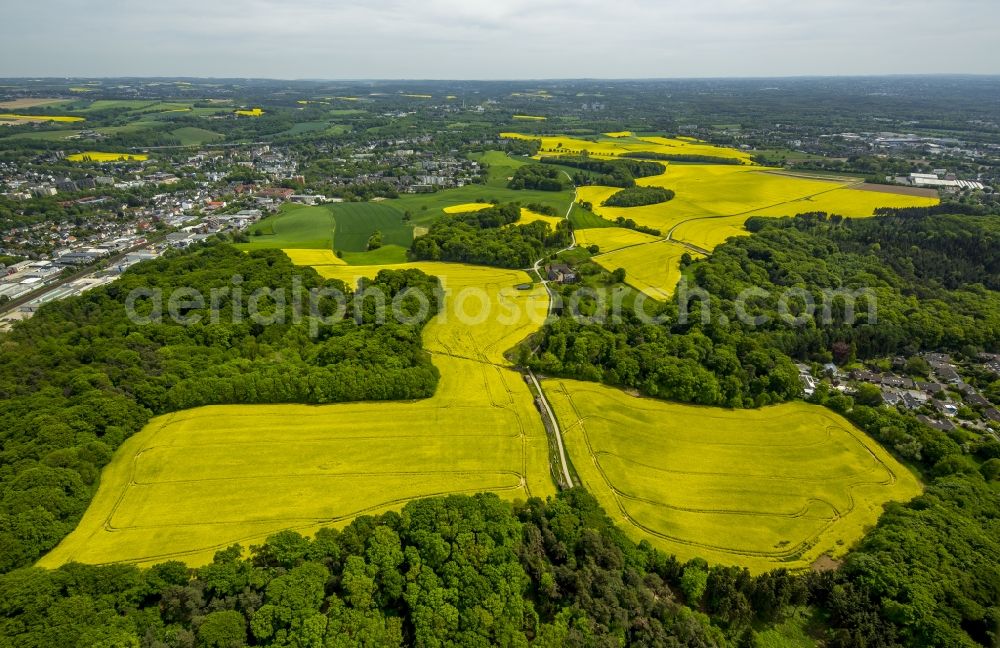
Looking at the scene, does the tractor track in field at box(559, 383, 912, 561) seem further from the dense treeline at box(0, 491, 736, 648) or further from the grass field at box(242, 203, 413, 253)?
the grass field at box(242, 203, 413, 253)

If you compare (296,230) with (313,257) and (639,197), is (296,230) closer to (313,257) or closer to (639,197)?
(313,257)

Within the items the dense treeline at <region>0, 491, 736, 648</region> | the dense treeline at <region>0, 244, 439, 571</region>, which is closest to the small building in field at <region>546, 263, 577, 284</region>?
the dense treeline at <region>0, 244, 439, 571</region>

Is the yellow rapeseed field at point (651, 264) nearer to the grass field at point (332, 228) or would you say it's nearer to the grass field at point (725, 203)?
the grass field at point (725, 203)

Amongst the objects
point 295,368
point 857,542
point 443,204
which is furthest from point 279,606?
point 443,204

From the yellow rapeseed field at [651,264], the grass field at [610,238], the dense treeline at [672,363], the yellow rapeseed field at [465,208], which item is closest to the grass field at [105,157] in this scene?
the yellow rapeseed field at [465,208]

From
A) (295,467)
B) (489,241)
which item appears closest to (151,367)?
(295,467)
